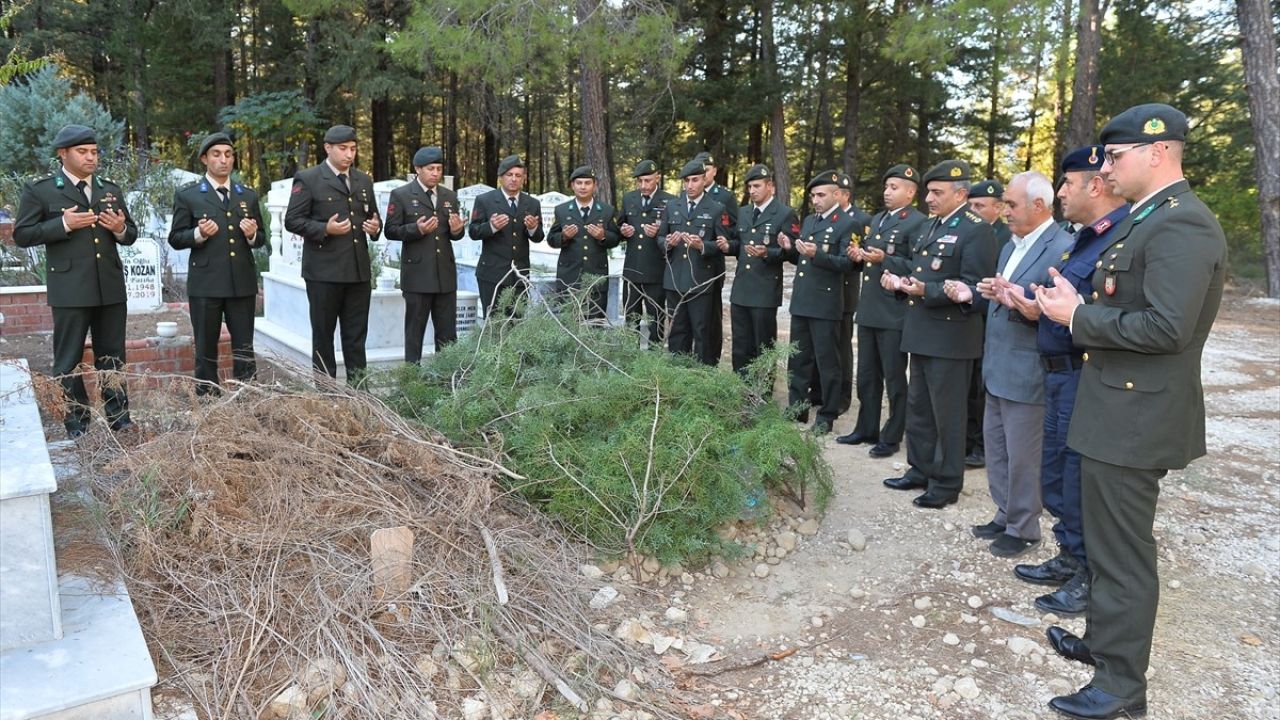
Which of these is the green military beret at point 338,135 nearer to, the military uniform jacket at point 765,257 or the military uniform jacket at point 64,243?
the military uniform jacket at point 64,243

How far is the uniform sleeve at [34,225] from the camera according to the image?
465 centimetres

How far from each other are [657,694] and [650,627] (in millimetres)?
461

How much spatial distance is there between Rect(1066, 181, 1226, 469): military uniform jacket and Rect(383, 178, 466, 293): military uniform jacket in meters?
4.54

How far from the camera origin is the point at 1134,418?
2609mm

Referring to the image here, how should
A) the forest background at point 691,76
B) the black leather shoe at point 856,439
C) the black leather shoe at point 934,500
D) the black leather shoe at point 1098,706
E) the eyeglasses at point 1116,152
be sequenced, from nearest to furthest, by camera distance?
the eyeglasses at point 1116,152 → the black leather shoe at point 1098,706 → the black leather shoe at point 934,500 → the black leather shoe at point 856,439 → the forest background at point 691,76

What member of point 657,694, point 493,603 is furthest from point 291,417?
point 657,694

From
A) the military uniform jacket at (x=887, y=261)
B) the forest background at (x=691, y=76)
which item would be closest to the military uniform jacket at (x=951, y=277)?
the military uniform jacket at (x=887, y=261)

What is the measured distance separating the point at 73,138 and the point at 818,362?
482 centimetres

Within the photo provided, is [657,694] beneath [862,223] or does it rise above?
beneath

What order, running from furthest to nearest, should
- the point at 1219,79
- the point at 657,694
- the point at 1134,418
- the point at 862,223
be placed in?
the point at 1219,79
the point at 862,223
the point at 657,694
the point at 1134,418

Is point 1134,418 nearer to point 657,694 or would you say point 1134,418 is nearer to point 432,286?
point 657,694

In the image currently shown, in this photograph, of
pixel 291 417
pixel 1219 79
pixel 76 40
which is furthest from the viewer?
pixel 76 40

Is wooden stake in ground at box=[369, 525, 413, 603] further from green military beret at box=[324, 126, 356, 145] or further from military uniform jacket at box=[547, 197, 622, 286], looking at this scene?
military uniform jacket at box=[547, 197, 622, 286]

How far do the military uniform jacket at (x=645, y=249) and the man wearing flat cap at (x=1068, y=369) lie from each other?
3.92 m
